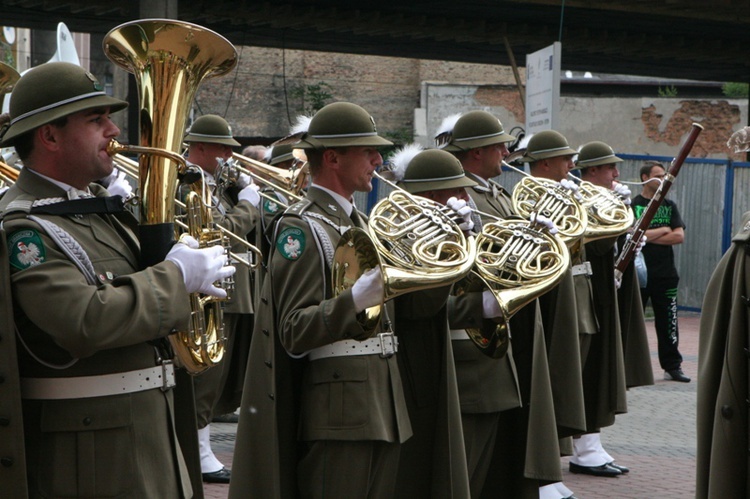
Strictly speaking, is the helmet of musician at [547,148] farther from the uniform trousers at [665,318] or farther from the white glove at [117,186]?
the uniform trousers at [665,318]

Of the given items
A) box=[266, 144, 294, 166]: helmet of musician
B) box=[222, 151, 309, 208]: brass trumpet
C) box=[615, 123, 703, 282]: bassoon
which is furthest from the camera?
box=[266, 144, 294, 166]: helmet of musician

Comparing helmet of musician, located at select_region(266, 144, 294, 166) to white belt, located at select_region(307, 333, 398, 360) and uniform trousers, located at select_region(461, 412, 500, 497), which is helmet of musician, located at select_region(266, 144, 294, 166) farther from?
white belt, located at select_region(307, 333, 398, 360)

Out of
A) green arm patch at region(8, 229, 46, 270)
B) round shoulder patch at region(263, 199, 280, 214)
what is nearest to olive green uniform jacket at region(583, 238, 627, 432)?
round shoulder patch at region(263, 199, 280, 214)

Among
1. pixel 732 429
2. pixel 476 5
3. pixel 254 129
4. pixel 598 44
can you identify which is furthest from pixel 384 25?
pixel 254 129

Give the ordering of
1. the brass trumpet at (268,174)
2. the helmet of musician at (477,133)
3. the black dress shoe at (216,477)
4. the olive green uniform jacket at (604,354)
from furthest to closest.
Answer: the olive green uniform jacket at (604,354), the brass trumpet at (268,174), the black dress shoe at (216,477), the helmet of musician at (477,133)

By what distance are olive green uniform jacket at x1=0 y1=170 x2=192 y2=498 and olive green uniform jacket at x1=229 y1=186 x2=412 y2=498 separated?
986mm

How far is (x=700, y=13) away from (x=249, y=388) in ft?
43.6

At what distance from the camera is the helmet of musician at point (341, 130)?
185 inches

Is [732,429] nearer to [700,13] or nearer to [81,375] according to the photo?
[81,375]

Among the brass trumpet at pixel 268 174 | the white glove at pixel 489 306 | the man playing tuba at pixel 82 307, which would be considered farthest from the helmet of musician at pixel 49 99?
the brass trumpet at pixel 268 174

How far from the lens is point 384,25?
16.1 metres

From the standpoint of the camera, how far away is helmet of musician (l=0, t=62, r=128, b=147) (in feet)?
11.2

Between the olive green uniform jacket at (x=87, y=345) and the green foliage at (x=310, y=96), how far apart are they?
27.4 m

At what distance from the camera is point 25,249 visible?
3.30m
